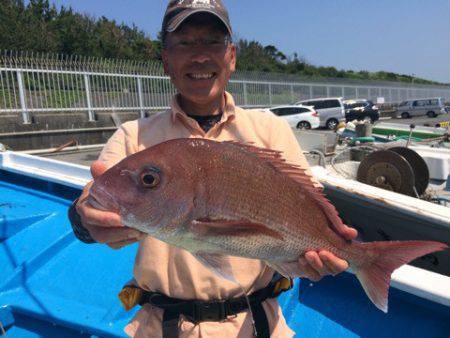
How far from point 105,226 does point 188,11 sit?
3.36 ft

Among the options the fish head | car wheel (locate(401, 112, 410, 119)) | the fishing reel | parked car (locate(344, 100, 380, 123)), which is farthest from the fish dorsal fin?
car wheel (locate(401, 112, 410, 119))

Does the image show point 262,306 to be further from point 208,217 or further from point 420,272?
point 420,272

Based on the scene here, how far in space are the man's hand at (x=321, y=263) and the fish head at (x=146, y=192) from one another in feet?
1.73

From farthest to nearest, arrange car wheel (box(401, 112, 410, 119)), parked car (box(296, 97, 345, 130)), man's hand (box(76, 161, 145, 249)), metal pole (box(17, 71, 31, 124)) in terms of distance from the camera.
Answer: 1. car wheel (box(401, 112, 410, 119))
2. parked car (box(296, 97, 345, 130))
3. metal pole (box(17, 71, 31, 124))
4. man's hand (box(76, 161, 145, 249))

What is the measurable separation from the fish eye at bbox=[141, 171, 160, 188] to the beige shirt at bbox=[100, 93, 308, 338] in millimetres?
413

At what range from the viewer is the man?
66.0 inches

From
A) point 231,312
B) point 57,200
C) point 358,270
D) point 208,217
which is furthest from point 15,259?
point 358,270

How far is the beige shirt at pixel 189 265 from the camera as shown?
1677 mm

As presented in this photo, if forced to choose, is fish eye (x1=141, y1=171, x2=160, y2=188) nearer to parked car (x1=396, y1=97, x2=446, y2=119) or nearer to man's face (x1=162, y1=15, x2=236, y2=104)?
man's face (x1=162, y1=15, x2=236, y2=104)

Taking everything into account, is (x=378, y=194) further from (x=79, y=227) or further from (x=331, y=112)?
(x=331, y=112)

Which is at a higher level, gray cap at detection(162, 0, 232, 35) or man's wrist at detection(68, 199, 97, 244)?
gray cap at detection(162, 0, 232, 35)

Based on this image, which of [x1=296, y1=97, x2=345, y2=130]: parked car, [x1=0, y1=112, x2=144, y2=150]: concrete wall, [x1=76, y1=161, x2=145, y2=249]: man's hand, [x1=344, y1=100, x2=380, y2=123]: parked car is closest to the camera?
[x1=76, y1=161, x2=145, y2=249]: man's hand

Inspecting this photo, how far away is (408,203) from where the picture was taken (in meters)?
3.45

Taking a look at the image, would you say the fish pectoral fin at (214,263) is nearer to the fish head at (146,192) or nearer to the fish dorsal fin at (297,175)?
the fish head at (146,192)
